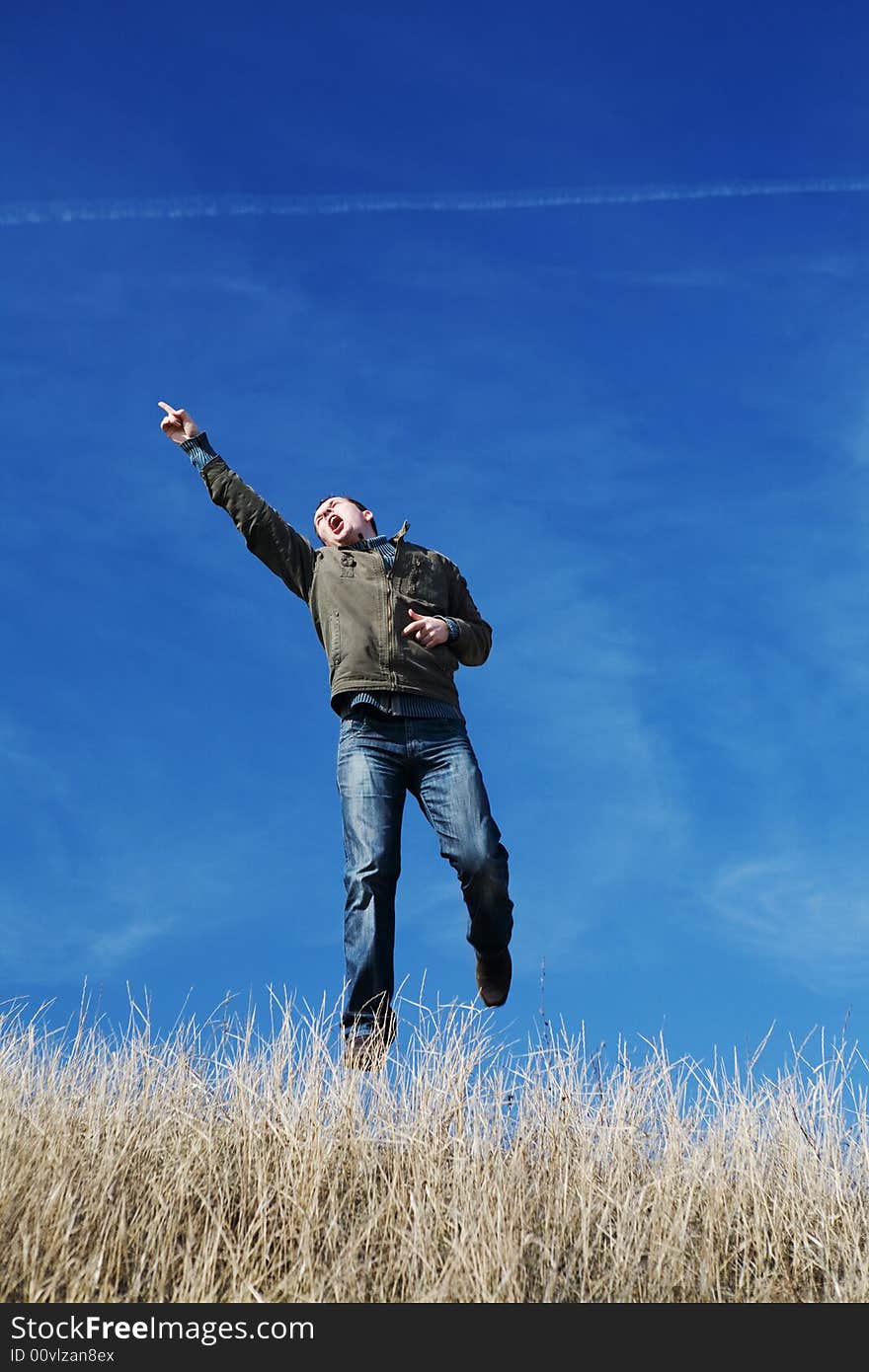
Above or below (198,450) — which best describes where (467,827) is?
below

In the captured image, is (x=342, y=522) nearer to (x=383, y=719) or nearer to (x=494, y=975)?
(x=383, y=719)

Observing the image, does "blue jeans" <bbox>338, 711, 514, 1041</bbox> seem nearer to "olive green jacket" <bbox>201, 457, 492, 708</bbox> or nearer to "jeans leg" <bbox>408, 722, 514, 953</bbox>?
"jeans leg" <bbox>408, 722, 514, 953</bbox>

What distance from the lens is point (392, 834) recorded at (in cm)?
592

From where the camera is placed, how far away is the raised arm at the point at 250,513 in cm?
654

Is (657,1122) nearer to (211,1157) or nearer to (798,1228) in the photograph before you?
(798,1228)

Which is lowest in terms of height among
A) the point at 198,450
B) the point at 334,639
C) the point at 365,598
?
the point at 334,639

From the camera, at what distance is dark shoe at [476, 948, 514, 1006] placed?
20.3 ft

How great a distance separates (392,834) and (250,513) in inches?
75.9

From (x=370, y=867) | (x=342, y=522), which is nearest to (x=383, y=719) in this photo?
(x=370, y=867)

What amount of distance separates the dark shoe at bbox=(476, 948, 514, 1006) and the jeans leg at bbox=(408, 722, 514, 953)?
0.05 m

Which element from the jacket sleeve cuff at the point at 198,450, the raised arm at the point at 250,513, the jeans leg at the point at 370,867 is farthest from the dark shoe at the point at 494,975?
the jacket sleeve cuff at the point at 198,450

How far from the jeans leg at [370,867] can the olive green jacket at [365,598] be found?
1.12 ft

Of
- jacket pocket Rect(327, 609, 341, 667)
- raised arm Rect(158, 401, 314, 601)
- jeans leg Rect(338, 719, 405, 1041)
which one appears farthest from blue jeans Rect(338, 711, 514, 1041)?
raised arm Rect(158, 401, 314, 601)
